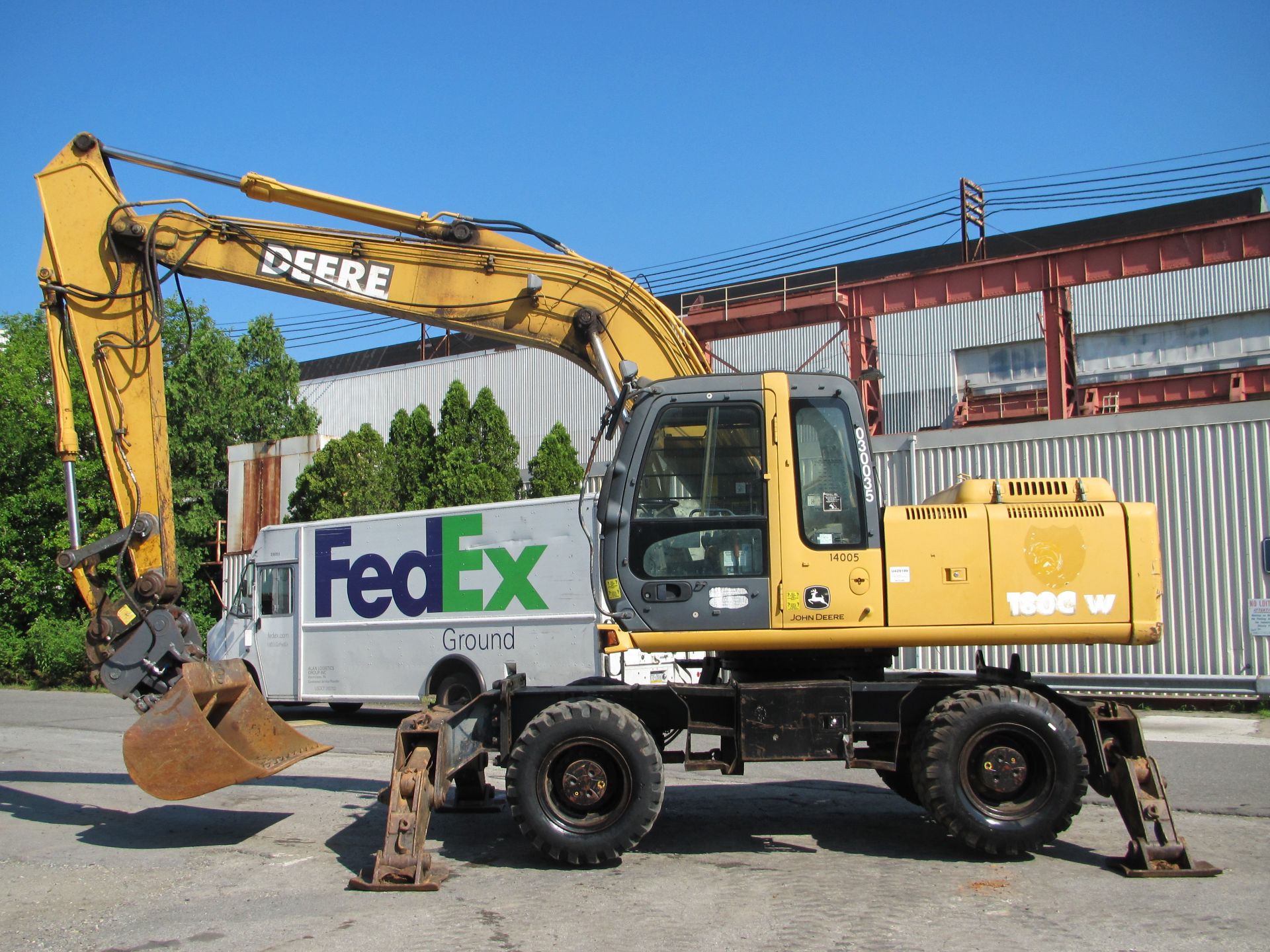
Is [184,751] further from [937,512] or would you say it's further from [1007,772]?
[1007,772]

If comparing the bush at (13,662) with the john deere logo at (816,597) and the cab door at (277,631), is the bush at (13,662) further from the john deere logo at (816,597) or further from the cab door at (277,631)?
the john deere logo at (816,597)

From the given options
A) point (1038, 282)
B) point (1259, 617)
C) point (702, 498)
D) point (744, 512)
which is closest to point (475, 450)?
point (1038, 282)

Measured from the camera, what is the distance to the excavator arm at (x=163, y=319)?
25.4 feet

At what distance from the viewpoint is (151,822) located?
27.8 feet

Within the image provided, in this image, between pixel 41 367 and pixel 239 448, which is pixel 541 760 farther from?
pixel 41 367

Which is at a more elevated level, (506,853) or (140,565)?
(140,565)

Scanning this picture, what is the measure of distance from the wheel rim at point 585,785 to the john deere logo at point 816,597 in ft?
5.07

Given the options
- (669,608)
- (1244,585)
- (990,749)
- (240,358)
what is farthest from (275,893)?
(240,358)

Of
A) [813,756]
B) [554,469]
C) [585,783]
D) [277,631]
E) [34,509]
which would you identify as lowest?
[585,783]

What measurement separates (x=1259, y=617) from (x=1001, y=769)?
33.1 ft

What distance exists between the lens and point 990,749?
22.3ft

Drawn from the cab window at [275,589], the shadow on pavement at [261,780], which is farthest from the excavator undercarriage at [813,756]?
the cab window at [275,589]

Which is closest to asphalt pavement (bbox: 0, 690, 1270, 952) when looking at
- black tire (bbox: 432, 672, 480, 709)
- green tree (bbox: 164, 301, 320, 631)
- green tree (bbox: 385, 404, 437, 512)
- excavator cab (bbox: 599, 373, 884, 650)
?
excavator cab (bbox: 599, 373, 884, 650)

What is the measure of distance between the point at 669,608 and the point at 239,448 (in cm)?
2535
